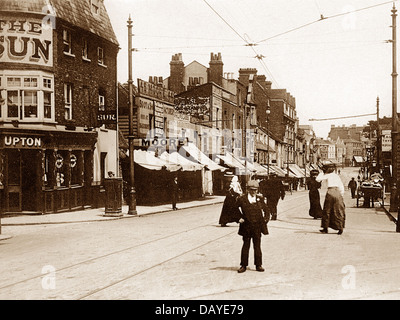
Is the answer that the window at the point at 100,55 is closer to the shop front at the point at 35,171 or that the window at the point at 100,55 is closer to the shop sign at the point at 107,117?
the shop sign at the point at 107,117

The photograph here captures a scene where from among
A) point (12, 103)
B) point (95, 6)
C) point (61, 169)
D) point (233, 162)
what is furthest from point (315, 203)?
point (233, 162)

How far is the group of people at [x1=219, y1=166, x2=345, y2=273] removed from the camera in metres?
9.20

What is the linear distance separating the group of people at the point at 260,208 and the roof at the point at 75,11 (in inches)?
466

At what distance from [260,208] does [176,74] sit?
133 feet

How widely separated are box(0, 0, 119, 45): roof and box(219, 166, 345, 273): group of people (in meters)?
11.8

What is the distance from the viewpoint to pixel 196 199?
39031 mm

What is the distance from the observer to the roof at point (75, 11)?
72.2ft

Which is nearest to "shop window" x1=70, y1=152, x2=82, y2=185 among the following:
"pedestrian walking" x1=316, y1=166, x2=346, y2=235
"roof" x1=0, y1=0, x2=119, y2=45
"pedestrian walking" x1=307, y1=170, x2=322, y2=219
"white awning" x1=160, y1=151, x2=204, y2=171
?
"roof" x1=0, y1=0, x2=119, y2=45

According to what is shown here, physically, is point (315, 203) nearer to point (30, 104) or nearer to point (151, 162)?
point (151, 162)

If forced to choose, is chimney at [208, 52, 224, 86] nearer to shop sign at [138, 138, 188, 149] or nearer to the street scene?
shop sign at [138, 138, 188, 149]

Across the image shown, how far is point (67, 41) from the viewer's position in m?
24.7

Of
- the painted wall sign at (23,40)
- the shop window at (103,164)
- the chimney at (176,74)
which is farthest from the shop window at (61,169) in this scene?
the chimney at (176,74)
